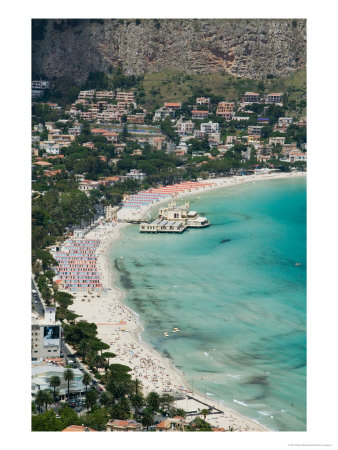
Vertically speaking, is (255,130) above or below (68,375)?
above

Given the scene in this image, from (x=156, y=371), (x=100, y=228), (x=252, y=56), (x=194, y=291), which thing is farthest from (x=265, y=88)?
(x=156, y=371)

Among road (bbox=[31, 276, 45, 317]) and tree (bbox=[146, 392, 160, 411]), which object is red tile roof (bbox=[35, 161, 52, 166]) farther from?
tree (bbox=[146, 392, 160, 411])

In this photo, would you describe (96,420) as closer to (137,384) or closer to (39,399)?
(39,399)

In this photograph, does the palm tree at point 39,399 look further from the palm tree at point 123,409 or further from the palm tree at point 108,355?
the palm tree at point 108,355

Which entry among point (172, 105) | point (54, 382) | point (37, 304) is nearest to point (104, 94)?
point (172, 105)

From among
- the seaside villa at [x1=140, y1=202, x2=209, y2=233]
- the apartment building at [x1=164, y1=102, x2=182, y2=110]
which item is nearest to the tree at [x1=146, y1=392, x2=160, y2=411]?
the seaside villa at [x1=140, y1=202, x2=209, y2=233]
